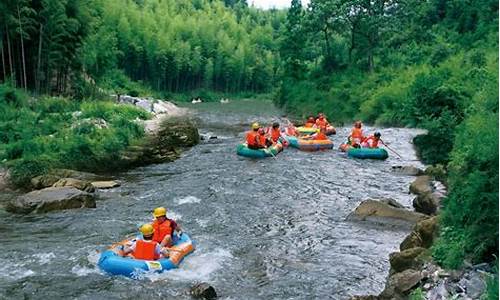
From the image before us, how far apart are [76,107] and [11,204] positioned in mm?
13821

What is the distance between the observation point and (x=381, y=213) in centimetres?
1195

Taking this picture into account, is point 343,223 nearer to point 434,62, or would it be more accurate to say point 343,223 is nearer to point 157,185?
point 157,185

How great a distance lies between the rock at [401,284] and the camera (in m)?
7.29

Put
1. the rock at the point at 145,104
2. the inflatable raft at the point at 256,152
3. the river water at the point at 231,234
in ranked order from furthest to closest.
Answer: the rock at the point at 145,104 < the inflatable raft at the point at 256,152 < the river water at the point at 231,234

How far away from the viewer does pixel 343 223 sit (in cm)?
1195

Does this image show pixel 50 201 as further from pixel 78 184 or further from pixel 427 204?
pixel 427 204

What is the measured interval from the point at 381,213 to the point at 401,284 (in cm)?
463

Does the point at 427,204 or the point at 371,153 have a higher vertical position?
the point at 427,204

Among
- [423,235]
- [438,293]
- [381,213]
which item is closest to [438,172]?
[381,213]

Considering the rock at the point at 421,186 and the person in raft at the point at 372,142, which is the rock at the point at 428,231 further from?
the person in raft at the point at 372,142

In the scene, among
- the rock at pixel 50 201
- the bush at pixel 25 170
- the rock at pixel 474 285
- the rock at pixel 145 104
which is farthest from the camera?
the rock at pixel 145 104

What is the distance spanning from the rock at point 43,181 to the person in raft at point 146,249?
19.5 feet

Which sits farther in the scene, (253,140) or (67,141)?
(253,140)

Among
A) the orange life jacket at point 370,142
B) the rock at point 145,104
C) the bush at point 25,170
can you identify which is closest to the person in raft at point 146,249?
the bush at point 25,170
